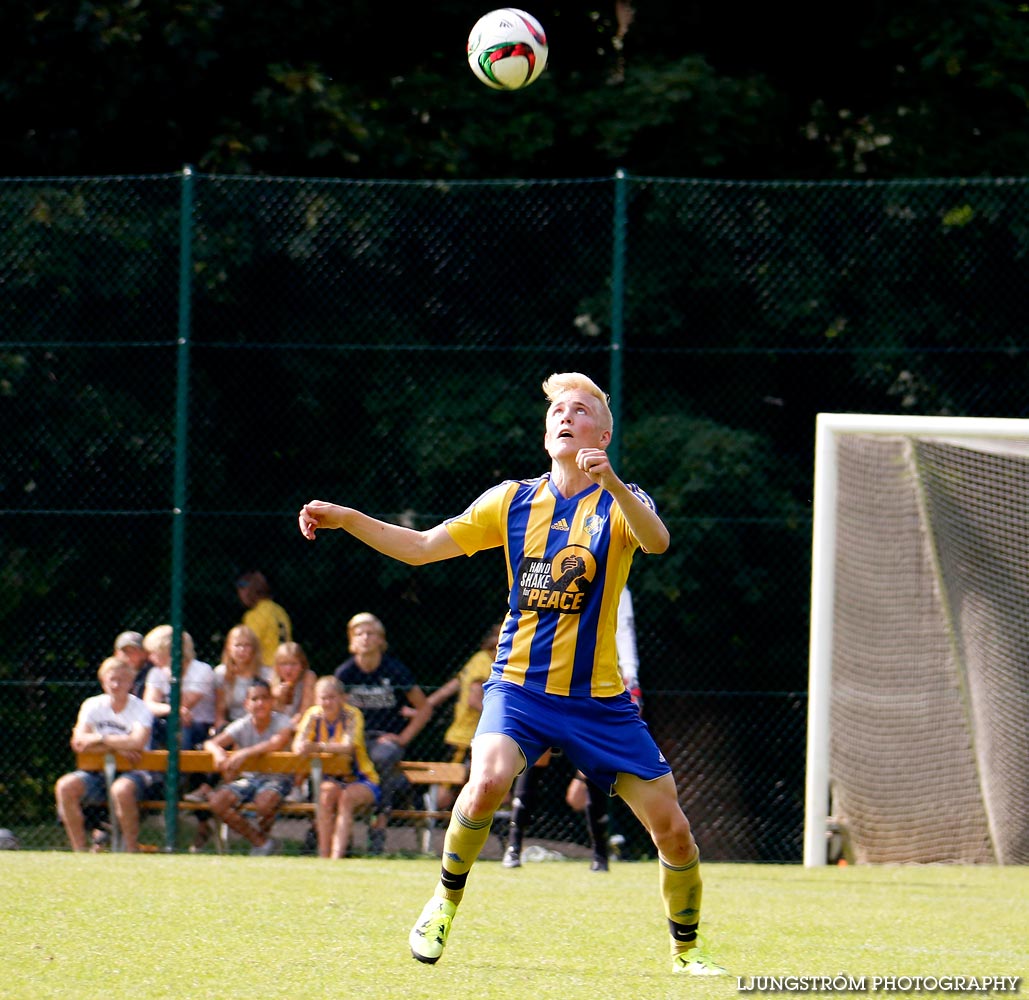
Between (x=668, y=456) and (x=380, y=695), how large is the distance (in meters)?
2.56

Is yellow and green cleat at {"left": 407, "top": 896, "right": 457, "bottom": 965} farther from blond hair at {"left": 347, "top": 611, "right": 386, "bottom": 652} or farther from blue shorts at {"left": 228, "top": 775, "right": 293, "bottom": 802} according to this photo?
blond hair at {"left": 347, "top": 611, "right": 386, "bottom": 652}

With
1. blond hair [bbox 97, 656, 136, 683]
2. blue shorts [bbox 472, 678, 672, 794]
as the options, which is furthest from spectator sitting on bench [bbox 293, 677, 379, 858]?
blue shorts [bbox 472, 678, 672, 794]

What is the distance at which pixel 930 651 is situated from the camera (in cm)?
1030

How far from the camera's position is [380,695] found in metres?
10.2

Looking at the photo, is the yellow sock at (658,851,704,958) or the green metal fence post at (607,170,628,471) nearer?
the yellow sock at (658,851,704,958)

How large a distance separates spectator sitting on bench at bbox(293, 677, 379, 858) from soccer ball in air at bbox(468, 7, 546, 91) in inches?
139

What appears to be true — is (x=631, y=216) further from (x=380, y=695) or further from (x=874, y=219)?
(x=380, y=695)

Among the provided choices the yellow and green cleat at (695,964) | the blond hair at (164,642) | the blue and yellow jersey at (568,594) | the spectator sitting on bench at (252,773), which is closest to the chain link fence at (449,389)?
the blond hair at (164,642)

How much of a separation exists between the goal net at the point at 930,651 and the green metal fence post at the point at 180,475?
151 inches

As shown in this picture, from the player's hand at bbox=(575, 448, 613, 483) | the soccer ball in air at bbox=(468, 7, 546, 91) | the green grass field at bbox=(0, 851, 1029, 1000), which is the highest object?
the soccer ball in air at bbox=(468, 7, 546, 91)

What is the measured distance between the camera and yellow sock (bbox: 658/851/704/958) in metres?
5.27

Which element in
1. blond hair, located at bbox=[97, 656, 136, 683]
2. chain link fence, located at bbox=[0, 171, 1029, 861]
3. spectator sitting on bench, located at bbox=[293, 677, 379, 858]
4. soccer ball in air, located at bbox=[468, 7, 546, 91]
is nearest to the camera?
soccer ball in air, located at bbox=[468, 7, 546, 91]

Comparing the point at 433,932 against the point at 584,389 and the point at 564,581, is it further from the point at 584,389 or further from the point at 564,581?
the point at 584,389

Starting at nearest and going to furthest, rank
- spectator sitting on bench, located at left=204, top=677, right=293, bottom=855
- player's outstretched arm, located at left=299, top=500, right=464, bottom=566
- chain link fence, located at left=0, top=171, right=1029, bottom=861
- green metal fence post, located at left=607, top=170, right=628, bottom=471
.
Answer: player's outstretched arm, located at left=299, top=500, right=464, bottom=566 → spectator sitting on bench, located at left=204, top=677, right=293, bottom=855 → green metal fence post, located at left=607, top=170, right=628, bottom=471 → chain link fence, located at left=0, top=171, right=1029, bottom=861
